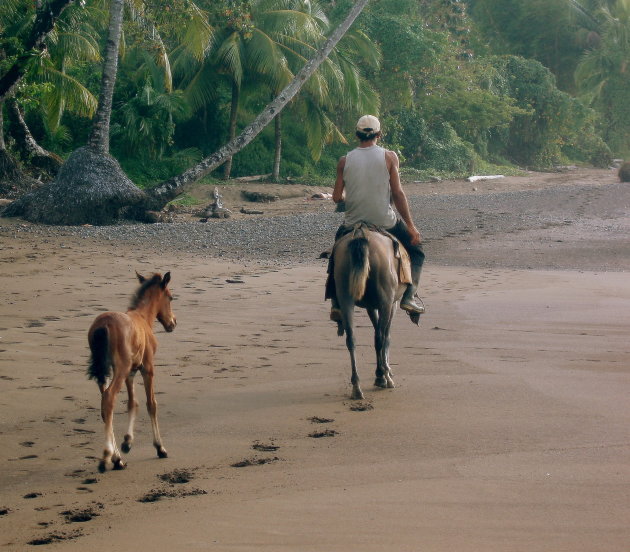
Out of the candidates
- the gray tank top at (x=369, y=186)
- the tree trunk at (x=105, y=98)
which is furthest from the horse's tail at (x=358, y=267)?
the tree trunk at (x=105, y=98)

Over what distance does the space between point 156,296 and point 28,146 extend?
21.1 m

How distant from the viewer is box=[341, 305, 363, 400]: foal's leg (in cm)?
680

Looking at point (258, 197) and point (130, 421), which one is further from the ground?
point (258, 197)

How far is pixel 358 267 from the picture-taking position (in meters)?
7.01

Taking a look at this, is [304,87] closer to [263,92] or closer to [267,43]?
[267,43]

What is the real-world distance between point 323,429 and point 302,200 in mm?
19740

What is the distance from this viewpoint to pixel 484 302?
36.7 feet

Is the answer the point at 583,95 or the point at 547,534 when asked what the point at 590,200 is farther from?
the point at 583,95

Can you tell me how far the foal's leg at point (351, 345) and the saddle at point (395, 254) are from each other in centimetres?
42

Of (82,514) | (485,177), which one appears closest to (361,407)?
(82,514)

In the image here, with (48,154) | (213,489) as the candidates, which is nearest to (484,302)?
(213,489)

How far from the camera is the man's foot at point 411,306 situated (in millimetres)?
7840

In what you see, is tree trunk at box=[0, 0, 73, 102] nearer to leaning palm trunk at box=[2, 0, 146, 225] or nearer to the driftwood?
leaning palm trunk at box=[2, 0, 146, 225]

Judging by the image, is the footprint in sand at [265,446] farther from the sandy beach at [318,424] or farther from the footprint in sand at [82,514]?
the footprint in sand at [82,514]
